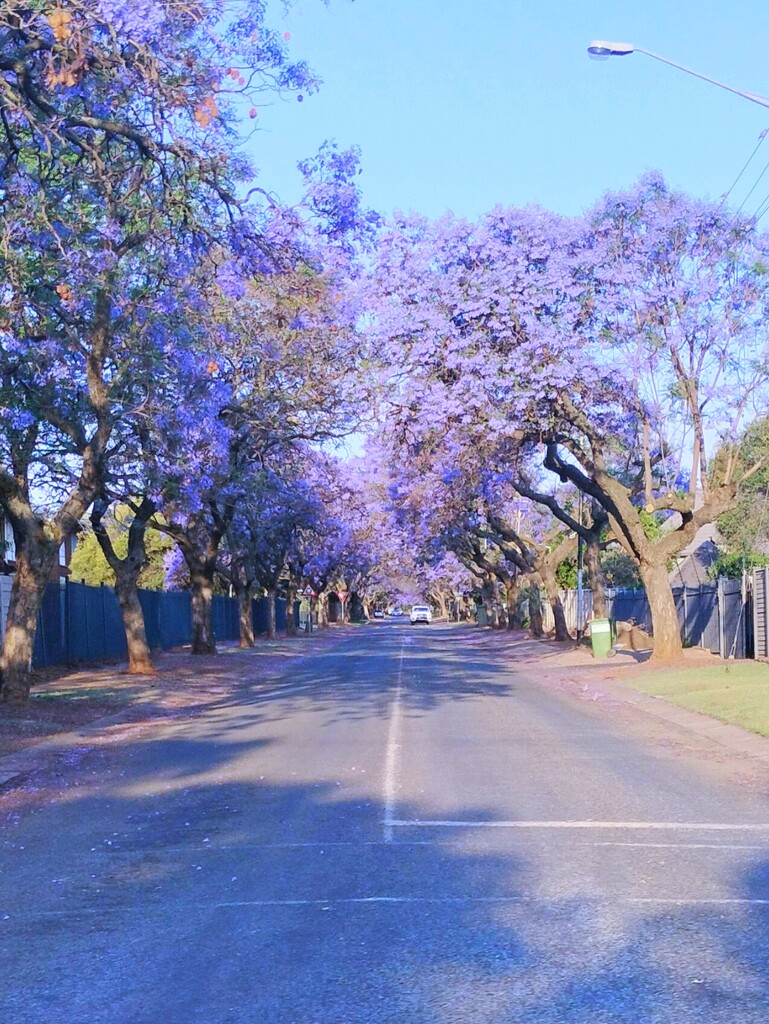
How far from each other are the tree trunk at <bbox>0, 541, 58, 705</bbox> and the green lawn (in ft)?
35.6

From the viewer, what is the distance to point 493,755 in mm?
14711

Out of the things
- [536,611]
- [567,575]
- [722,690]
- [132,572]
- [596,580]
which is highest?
[567,575]

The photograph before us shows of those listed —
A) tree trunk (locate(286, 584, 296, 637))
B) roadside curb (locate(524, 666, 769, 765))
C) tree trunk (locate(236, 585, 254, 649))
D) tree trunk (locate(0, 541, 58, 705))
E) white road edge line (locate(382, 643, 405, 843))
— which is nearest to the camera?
white road edge line (locate(382, 643, 405, 843))

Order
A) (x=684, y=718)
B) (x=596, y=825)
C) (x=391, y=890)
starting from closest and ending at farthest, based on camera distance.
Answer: (x=391, y=890), (x=596, y=825), (x=684, y=718)

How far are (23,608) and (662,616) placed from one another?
646 inches

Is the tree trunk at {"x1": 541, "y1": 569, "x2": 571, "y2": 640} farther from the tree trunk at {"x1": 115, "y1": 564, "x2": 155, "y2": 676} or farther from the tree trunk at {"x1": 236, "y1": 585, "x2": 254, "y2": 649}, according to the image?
the tree trunk at {"x1": 115, "y1": 564, "x2": 155, "y2": 676}

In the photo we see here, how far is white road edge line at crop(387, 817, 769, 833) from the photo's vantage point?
1002cm

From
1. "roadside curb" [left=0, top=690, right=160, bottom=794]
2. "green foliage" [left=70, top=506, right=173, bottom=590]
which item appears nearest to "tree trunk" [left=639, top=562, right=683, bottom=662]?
"roadside curb" [left=0, top=690, right=160, bottom=794]

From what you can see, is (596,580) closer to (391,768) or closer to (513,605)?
(513,605)

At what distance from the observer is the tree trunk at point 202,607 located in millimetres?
39500

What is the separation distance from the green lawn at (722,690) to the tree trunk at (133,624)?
12.4m

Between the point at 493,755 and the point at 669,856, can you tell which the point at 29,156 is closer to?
the point at 493,755

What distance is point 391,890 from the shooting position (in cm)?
792

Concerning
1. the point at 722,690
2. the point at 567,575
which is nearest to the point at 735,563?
the point at 722,690
